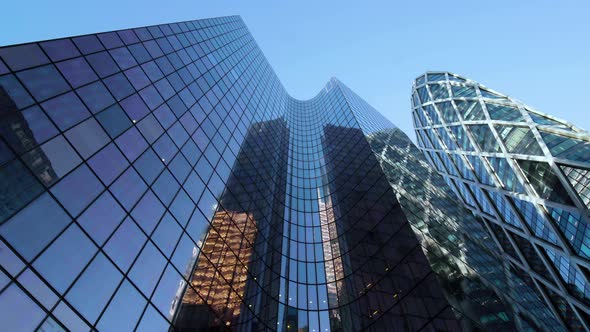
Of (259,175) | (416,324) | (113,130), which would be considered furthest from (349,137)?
(113,130)

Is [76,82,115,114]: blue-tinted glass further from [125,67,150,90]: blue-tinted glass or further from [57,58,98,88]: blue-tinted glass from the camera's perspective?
[125,67,150,90]: blue-tinted glass

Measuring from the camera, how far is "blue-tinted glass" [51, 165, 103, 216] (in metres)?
11.8

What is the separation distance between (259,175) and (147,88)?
1408 centimetres

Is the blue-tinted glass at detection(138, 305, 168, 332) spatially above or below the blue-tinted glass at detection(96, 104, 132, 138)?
below

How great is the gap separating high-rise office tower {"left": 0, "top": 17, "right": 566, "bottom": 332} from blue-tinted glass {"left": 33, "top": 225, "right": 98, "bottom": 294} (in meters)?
0.05

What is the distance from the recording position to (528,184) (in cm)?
3528

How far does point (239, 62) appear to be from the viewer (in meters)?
45.9

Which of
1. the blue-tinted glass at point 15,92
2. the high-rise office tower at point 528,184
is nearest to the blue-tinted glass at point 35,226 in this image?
the blue-tinted glass at point 15,92

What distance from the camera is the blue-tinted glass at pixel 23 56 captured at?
13.0 meters

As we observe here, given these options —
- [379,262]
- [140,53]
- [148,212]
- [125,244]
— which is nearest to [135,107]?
[140,53]

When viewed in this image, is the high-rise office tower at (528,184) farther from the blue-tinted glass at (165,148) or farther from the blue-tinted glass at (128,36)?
the blue-tinted glass at (128,36)

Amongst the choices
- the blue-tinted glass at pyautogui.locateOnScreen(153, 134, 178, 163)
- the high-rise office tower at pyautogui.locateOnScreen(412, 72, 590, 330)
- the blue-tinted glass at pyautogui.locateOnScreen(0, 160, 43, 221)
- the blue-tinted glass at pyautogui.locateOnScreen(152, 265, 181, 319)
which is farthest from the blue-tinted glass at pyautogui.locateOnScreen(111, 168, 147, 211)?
the high-rise office tower at pyautogui.locateOnScreen(412, 72, 590, 330)

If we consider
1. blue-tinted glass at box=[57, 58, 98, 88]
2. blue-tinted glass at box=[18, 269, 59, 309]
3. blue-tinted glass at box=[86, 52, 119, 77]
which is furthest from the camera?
blue-tinted glass at box=[86, 52, 119, 77]

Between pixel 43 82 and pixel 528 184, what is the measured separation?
44502 millimetres
